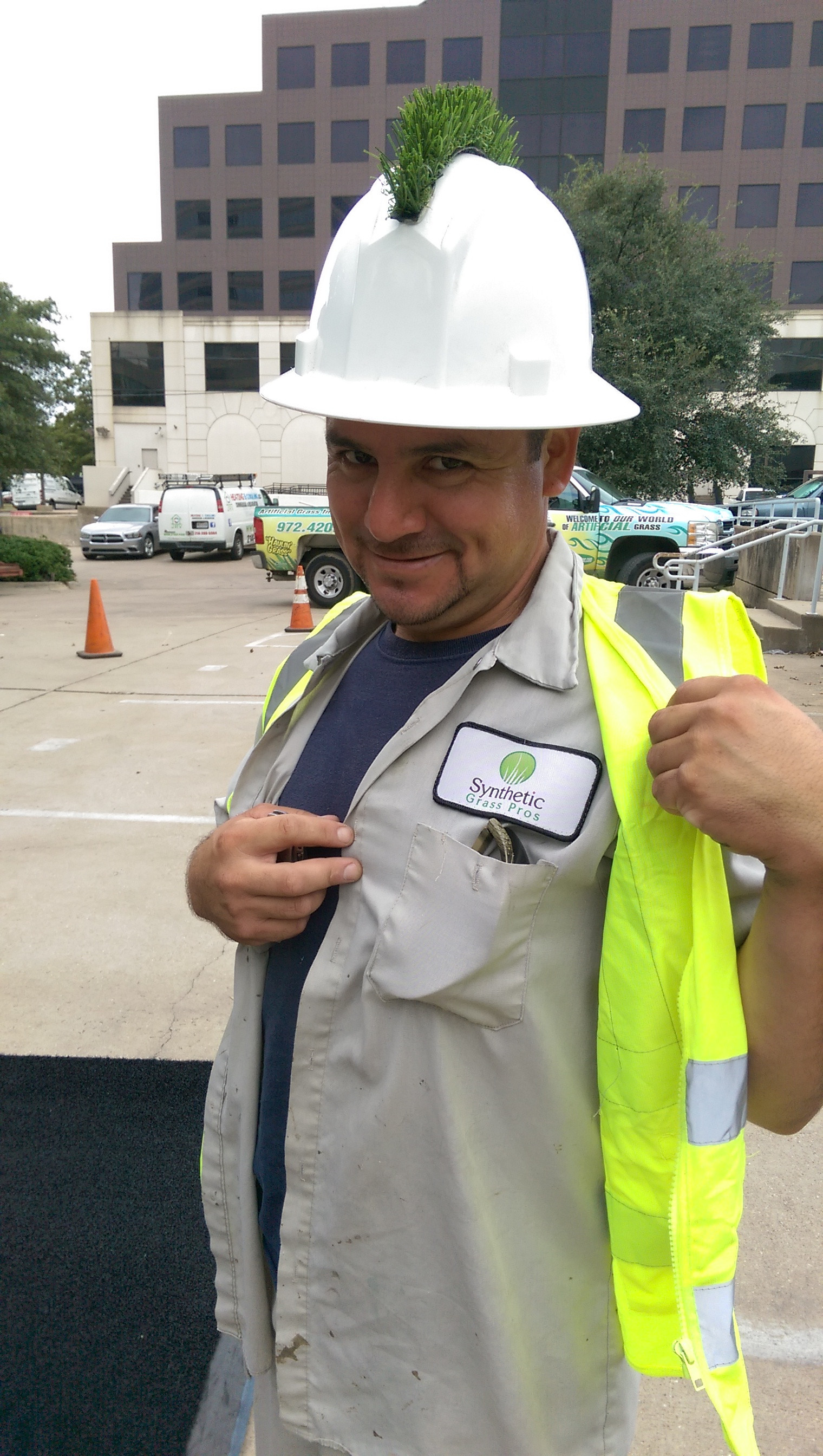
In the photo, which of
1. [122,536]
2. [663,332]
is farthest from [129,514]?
[663,332]

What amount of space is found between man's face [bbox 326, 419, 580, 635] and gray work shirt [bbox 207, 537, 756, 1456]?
0.27 feet

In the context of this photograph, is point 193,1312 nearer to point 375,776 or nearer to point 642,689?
point 375,776

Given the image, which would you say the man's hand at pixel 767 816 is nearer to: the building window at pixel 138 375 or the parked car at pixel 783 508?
the parked car at pixel 783 508

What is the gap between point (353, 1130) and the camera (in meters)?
1.20

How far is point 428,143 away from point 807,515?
2040 centimetres

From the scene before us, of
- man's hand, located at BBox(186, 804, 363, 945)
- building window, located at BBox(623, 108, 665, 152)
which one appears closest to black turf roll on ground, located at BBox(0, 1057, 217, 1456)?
man's hand, located at BBox(186, 804, 363, 945)

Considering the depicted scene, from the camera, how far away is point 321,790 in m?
1.37

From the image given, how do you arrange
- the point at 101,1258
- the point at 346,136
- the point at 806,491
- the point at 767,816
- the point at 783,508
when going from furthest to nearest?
the point at 346,136 < the point at 806,491 < the point at 783,508 < the point at 101,1258 < the point at 767,816

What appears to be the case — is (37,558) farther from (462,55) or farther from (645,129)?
(645,129)

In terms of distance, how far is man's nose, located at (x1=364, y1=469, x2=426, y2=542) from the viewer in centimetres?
120

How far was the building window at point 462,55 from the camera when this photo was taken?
44719 mm

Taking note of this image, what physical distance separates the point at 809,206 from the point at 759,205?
2.26m

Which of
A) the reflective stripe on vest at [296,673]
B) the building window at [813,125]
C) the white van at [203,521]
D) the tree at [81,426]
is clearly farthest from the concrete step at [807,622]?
the tree at [81,426]

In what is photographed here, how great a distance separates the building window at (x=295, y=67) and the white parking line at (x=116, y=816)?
52069 millimetres
